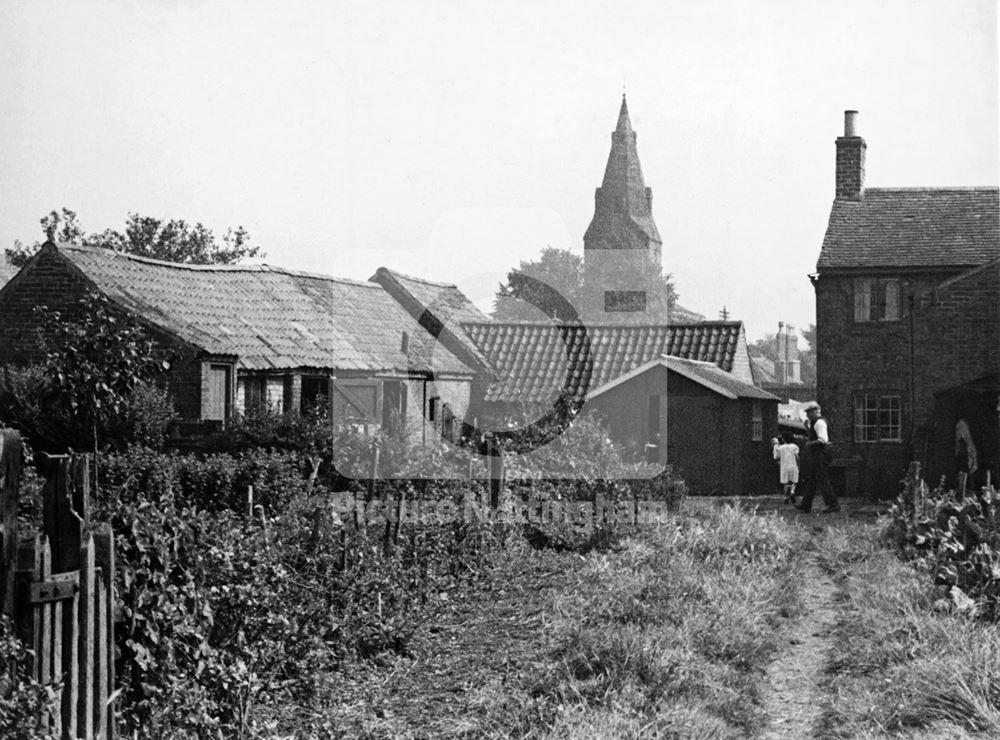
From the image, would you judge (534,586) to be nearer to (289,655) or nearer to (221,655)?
(289,655)

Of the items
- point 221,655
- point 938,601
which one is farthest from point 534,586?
point 221,655

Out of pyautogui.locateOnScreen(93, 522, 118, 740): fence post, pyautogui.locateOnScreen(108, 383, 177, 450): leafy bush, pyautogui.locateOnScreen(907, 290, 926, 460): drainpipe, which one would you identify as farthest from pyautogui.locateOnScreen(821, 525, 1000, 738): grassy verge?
pyautogui.locateOnScreen(907, 290, 926, 460): drainpipe

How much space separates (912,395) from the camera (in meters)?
29.5

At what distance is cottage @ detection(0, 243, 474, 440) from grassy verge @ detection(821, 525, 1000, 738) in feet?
40.1

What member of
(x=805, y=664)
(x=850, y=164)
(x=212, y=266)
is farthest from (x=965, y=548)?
(x=212, y=266)

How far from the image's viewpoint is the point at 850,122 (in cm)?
3269

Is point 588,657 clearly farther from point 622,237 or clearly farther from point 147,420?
point 622,237

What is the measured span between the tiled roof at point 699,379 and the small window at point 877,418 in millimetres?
2426

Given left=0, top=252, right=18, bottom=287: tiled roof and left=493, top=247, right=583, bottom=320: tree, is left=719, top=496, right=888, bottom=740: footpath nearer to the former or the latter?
left=0, top=252, right=18, bottom=287: tiled roof

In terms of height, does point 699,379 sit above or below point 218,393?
→ above

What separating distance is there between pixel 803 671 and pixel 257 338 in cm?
2087

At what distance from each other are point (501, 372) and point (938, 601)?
25.0m

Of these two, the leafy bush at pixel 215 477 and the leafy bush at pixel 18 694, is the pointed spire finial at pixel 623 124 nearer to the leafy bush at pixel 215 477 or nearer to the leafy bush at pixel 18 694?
the leafy bush at pixel 215 477

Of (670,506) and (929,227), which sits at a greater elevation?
(929,227)
